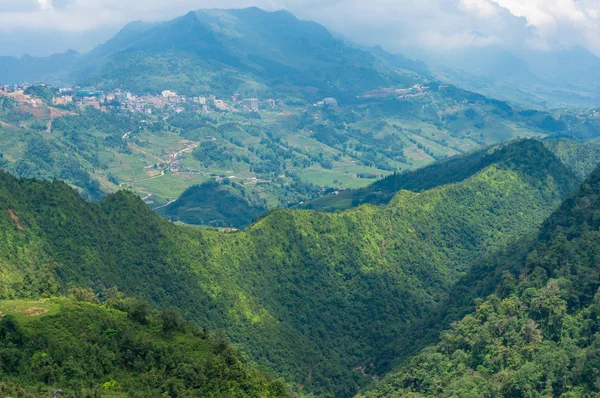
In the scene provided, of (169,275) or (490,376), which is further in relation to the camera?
(169,275)

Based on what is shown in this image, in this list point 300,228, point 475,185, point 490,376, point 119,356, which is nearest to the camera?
point 119,356

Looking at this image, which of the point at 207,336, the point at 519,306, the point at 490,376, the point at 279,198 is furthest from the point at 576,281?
the point at 279,198

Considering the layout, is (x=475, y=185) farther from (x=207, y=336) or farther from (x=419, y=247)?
(x=207, y=336)

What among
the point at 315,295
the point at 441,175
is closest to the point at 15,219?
the point at 315,295

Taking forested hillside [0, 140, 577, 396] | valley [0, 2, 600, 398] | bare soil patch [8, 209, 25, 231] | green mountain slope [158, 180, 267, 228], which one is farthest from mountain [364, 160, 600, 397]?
green mountain slope [158, 180, 267, 228]

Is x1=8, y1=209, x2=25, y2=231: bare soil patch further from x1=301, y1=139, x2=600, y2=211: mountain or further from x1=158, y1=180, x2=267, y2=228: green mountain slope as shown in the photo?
x1=158, y1=180, x2=267, y2=228: green mountain slope

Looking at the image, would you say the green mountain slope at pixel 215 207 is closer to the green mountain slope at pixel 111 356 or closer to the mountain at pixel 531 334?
the mountain at pixel 531 334
